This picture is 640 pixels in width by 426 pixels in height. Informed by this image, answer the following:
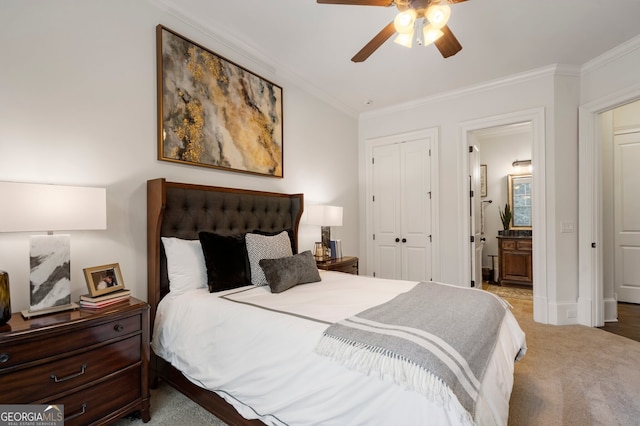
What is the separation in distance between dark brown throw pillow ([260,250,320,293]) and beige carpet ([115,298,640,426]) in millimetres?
857

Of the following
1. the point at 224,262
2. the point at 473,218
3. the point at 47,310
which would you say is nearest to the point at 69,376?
the point at 47,310

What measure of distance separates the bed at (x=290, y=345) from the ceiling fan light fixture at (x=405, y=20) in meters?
1.68

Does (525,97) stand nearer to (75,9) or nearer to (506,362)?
(506,362)

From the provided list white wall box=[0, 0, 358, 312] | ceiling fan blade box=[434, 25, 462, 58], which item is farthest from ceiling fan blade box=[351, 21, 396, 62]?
white wall box=[0, 0, 358, 312]

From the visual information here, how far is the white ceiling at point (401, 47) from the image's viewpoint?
238 centimetres

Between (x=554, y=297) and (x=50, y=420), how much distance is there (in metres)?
4.25

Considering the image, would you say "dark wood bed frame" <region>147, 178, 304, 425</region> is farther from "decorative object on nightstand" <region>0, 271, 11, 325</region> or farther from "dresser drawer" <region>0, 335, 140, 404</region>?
"decorative object on nightstand" <region>0, 271, 11, 325</region>

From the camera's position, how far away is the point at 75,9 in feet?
6.18

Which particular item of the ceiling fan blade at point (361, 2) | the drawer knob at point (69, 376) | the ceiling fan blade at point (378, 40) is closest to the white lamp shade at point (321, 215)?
the ceiling fan blade at point (378, 40)

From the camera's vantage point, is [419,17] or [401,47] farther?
[401,47]

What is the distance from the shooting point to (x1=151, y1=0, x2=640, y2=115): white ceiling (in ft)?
7.82

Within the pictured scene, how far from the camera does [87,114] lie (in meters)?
1.92

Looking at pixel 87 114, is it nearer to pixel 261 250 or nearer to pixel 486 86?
pixel 261 250

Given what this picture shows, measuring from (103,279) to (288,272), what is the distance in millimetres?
1115
